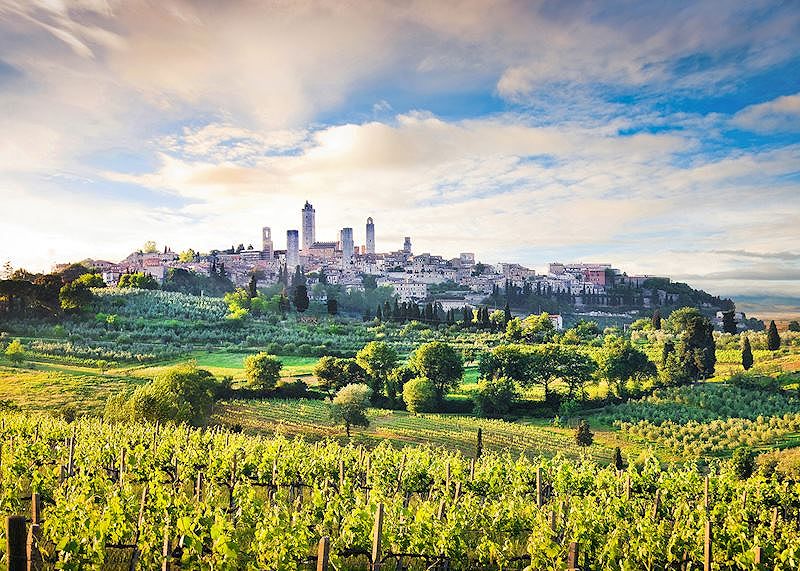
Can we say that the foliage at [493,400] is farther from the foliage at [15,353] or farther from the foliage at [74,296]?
the foliage at [74,296]

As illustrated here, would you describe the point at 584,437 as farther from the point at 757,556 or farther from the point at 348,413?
the point at 757,556

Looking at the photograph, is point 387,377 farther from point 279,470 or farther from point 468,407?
point 279,470

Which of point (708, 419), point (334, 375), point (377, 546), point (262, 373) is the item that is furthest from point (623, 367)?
point (377, 546)

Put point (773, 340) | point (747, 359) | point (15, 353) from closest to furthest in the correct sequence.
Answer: point (15, 353)
point (747, 359)
point (773, 340)

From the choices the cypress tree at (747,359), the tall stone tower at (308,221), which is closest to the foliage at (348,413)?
the cypress tree at (747,359)

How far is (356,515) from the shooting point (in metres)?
5.02

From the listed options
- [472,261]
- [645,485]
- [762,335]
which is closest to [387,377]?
[645,485]

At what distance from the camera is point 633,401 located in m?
22.0

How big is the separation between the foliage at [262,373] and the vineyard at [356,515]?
10.4 meters

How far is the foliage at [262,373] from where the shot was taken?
21250mm

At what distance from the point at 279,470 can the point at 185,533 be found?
159 inches

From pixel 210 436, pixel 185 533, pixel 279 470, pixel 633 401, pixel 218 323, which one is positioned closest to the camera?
pixel 185 533

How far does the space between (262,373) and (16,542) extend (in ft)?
60.6

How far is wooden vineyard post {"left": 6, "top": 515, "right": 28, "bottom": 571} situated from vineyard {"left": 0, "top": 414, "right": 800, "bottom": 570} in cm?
1
